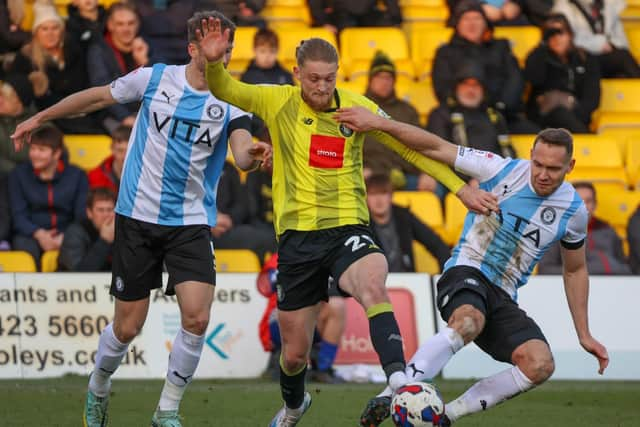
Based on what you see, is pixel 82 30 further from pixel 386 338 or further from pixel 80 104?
pixel 386 338

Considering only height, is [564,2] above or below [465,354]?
above

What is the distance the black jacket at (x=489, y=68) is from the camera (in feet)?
51.4

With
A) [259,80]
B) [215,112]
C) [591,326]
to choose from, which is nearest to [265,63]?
[259,80]

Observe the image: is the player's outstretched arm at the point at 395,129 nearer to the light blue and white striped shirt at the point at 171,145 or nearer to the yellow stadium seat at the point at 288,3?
the light blue and white striped shirt at the point at 171,145

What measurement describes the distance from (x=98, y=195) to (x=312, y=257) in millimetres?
5328

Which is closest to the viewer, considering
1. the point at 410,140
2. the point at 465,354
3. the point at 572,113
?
the point at 410,140

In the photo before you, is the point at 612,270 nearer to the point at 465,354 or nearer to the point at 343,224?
the point at 465,354

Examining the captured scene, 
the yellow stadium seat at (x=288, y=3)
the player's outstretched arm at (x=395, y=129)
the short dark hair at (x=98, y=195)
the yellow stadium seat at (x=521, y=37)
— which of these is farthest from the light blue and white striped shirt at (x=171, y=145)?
the yellow stadium seat at (x=521, y=37)

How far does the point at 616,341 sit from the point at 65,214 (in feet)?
17.9

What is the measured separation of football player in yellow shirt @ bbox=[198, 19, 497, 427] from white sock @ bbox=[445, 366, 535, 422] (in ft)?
3.13

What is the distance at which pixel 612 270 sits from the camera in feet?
46.0

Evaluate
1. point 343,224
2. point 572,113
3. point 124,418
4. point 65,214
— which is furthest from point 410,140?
point 572,113

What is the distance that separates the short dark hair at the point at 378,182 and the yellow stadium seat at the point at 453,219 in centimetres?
141

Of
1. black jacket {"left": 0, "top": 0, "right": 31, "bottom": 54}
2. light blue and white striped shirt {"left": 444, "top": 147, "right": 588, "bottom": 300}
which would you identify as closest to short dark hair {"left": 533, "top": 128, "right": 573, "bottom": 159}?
light blue and white striped shirt {"left": 444, "top": 147, "right": 588, "bottom": 300}
